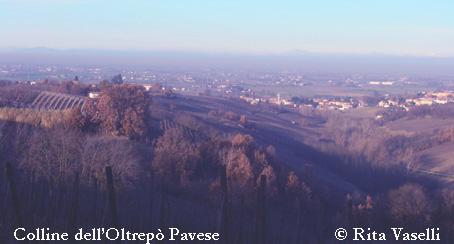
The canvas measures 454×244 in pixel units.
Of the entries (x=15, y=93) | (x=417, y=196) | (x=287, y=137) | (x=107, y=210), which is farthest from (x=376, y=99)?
(x=107, y=210)

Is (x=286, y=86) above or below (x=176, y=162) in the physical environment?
below

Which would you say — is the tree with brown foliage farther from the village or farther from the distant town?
the village

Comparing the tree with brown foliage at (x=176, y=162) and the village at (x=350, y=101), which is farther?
the village at (x=350, y=101)

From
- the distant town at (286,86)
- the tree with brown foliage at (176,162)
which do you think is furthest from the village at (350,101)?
the tree with brown foliage at (176,162)

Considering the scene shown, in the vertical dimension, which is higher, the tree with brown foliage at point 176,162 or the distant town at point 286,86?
the tree with brown foliage at point 176,162

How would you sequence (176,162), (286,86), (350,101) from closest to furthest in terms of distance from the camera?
(176,162), (350,101), (286,86)

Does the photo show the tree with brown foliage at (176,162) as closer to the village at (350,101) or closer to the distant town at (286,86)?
the distant town at (286,86)

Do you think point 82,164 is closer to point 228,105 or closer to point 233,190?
point 233,190

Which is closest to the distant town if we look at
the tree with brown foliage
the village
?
the village

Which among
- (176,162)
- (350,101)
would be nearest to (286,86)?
(350,101)

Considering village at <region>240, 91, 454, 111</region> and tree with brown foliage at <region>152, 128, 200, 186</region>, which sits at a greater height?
tree with brown foliage at <region>152, 128, 200, 186</region>

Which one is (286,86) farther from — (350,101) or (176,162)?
(176,162)
